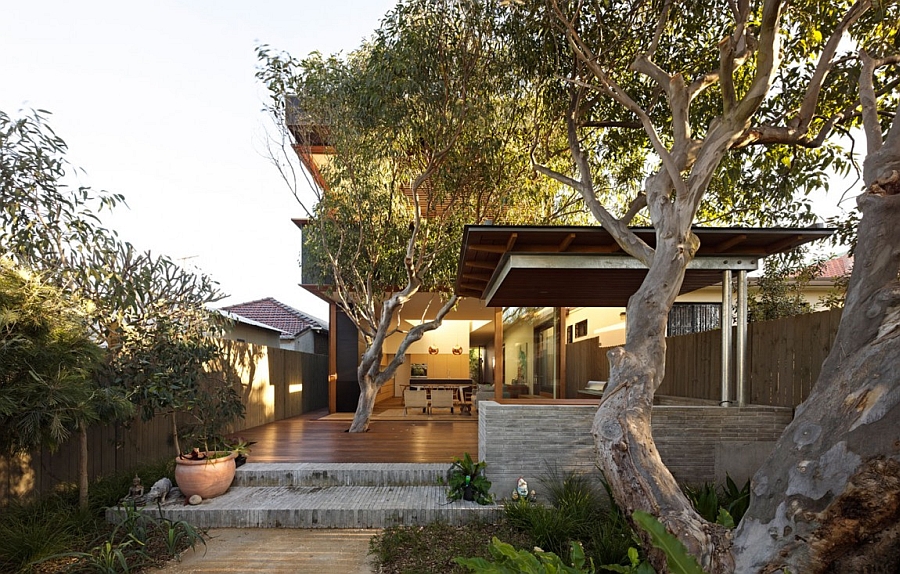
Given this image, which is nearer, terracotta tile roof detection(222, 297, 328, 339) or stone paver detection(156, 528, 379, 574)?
stone paver detection(156, 528, 379, 574)

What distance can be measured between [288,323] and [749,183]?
16031 mm

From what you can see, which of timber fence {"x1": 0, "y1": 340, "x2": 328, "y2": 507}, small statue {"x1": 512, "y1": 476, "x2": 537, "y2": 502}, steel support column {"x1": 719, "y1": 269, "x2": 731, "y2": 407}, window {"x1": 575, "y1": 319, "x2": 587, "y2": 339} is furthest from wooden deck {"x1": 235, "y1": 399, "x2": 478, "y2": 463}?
window {"x1": 575, "y1": 319, "x2": 587, "y2": 339}

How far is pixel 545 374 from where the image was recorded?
1387 cm

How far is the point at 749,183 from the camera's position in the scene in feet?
26.8

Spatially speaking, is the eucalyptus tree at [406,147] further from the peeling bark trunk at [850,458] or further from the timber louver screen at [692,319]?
the peeling bark trunk at [850,458]

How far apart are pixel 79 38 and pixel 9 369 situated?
16.1 ft

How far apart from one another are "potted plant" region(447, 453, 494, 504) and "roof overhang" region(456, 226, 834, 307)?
95.2 inches

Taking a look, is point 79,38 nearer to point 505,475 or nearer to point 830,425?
point 505,475

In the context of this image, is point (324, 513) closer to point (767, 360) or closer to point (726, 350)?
point (726, 350)

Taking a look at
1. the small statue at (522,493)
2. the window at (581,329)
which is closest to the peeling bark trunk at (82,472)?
the small statue at (522,493)

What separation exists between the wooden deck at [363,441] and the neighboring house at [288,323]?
22.1 feet

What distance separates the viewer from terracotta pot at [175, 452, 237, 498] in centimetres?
585

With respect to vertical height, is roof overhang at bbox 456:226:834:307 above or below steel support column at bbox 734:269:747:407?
above

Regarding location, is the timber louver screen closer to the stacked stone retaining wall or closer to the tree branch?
the stacked stone retaining wall
